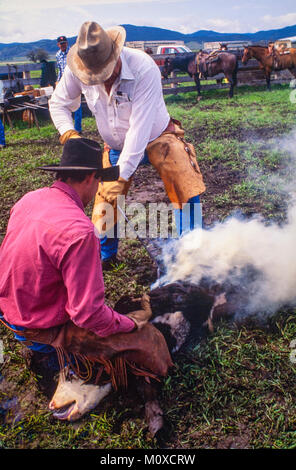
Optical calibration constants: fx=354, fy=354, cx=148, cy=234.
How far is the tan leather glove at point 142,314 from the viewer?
2366mm

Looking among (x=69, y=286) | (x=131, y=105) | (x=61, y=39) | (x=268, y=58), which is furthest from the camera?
(x=268, y=58)

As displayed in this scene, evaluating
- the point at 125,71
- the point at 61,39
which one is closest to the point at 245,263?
the point at 125,71

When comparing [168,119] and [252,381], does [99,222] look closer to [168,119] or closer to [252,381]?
[168,119]

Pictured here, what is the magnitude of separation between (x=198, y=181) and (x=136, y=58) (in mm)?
1232

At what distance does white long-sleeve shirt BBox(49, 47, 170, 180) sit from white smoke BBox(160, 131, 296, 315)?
92 centimetres

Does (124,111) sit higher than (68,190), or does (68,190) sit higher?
(124,111)

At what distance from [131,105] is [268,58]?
13.7 m

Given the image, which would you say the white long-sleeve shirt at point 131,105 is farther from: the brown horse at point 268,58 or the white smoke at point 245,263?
the brown horse at point 268,58

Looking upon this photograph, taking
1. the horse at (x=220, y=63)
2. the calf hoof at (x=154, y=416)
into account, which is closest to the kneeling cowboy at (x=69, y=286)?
the calf hoof at (x=154, y=416)

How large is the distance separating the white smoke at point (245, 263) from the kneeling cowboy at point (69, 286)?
73 cm

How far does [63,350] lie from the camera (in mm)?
2295

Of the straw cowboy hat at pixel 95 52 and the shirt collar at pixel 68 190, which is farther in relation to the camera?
the straw cowboy hat at pixel 95 52

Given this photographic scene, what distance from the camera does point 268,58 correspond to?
14.4 meters

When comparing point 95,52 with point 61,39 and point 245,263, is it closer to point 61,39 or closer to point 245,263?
point 245,263
